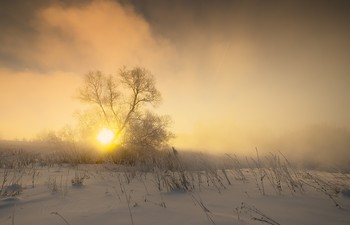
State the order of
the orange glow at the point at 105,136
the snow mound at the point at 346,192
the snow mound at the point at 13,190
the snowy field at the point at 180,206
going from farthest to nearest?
1. the orange glow at the point at 105,136
2. the snow mound at the point at 13,190
3. the snow mound at the point at 346,192
4. the snowy field at the point at 180,206

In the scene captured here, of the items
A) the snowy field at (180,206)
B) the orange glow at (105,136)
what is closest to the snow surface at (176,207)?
the snowy field at (180,206)

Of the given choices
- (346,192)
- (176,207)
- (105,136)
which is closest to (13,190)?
(176,207)

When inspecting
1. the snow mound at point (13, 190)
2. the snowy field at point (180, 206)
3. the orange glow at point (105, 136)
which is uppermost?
the orange glow at point (105, 136)

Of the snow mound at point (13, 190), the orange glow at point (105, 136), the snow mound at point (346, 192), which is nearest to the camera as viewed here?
the snow mound at point (346, 192)

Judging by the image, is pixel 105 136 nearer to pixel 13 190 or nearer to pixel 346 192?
pixel 13 190

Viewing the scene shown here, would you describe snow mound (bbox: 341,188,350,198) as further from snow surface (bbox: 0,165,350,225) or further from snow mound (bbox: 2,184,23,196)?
snow mound (bbox: 2,184,23,196)

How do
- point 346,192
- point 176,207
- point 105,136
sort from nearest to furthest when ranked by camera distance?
point 176,207 → point 346,192 → point 105,136

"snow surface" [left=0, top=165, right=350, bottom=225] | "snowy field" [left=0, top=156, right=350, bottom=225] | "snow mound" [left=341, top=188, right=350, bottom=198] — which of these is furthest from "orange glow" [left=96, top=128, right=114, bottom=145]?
"snow mound" [left=341, top=188, right=350, bottom=198]

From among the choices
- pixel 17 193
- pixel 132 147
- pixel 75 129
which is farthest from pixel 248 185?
pixel 75 129

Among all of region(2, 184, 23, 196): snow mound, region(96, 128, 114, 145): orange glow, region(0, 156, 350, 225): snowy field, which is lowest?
region(0, 156, 350, 225): snowy field

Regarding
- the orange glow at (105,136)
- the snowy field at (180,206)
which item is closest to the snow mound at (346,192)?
the snowy field at (180,206)

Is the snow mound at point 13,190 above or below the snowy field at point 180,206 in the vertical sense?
above

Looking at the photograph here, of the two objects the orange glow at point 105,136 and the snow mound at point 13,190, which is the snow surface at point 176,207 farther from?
the orange glow at point 105,136

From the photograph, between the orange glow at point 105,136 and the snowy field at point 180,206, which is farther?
the orange glow at point 105,136
